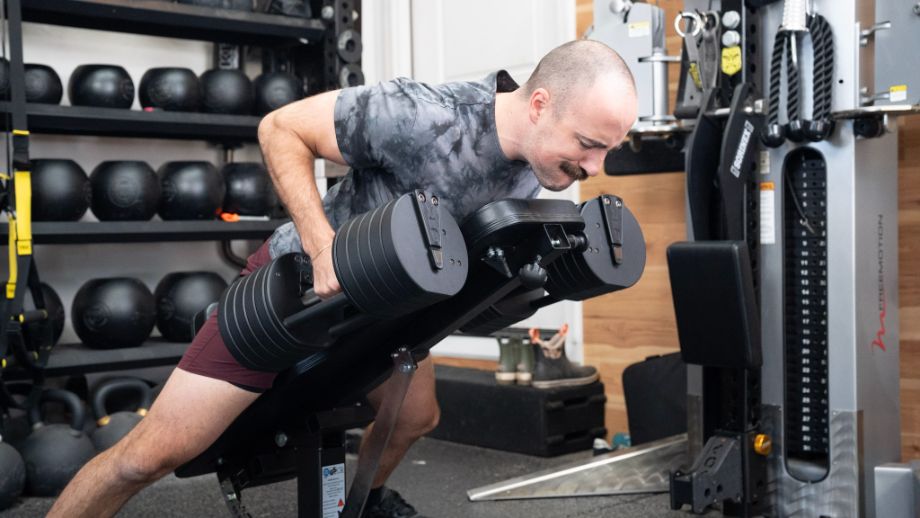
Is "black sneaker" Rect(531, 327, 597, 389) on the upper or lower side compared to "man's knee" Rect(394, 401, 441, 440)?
lower

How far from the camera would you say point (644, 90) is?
9.21ft

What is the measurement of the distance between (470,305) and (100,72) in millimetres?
2530

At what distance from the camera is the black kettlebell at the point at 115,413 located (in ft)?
10.9

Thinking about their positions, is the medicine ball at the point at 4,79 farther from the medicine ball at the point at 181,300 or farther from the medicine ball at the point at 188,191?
the medicine ball at the point at 181,300

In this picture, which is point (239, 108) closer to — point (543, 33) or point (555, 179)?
point (543, 33)

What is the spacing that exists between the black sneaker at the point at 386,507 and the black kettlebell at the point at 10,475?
3.74ft

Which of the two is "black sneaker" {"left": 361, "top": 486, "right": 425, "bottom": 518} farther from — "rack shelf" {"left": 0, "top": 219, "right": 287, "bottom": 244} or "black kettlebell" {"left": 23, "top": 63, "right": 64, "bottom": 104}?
"black kettlebell" {"left": 23, "top": 63, "right": 64, "bottom": 104}

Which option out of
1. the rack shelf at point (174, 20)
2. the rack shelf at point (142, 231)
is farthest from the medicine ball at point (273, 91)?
the rack shelf at point (142, 231)

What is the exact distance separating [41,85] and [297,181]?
2205 mm

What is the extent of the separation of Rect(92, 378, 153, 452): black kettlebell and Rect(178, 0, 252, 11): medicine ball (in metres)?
1.44

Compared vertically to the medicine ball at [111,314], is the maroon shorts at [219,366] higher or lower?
higher

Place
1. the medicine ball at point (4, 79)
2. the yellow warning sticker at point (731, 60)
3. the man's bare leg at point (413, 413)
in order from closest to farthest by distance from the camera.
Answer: the man's bare leg at point (413, 413)
the yellow warning sticker at point (731, 60)
the medicine ball at point (4, 79)

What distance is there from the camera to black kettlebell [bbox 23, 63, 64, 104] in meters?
3.58

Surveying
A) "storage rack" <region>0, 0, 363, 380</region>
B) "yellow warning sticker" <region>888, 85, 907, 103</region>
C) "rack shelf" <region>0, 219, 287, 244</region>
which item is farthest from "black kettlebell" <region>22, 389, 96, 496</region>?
"yellow warning sticker" <region>888, 85, 907, 103</region>
